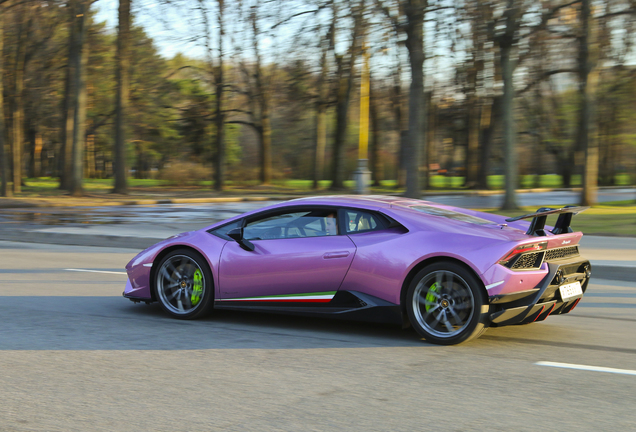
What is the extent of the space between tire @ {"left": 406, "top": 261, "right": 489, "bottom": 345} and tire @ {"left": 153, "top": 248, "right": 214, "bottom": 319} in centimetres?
203

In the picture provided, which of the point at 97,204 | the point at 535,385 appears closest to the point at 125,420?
the point at 535,385

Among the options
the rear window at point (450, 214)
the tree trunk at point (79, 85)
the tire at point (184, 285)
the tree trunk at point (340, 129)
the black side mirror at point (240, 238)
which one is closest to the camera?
the rear window at point (450, 214)

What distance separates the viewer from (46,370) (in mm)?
5133

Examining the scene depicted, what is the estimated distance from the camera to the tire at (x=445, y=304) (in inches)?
225

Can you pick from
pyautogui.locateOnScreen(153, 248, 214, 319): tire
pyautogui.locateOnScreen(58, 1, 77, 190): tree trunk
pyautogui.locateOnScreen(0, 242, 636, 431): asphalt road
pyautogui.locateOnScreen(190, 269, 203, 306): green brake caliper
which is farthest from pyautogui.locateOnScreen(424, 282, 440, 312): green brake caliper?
pyautogui.locateOnScreen(58, 1, 77, 190): tree trunk

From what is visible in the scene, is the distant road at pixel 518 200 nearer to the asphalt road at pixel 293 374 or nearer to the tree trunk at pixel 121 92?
the tree trunk at pixel 121 92

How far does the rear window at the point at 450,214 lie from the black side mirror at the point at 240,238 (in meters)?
1.55

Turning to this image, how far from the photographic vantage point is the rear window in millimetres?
6387

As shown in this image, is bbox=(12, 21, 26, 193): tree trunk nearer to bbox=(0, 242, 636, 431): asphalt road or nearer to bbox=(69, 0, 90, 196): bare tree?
bbox=(69, 0, 90, 196): bare tree

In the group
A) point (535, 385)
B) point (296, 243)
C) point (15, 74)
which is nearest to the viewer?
point (535, 385)

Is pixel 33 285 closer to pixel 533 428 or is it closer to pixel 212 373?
pixel 212 373

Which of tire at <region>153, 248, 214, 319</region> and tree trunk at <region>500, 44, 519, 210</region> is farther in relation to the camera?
tree trunk at <region>500, 44, 519, 210</region>

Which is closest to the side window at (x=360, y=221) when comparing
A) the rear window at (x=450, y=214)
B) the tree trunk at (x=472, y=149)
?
the rear window at (x=450, y=214)

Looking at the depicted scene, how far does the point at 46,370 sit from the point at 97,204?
24.6 metres
